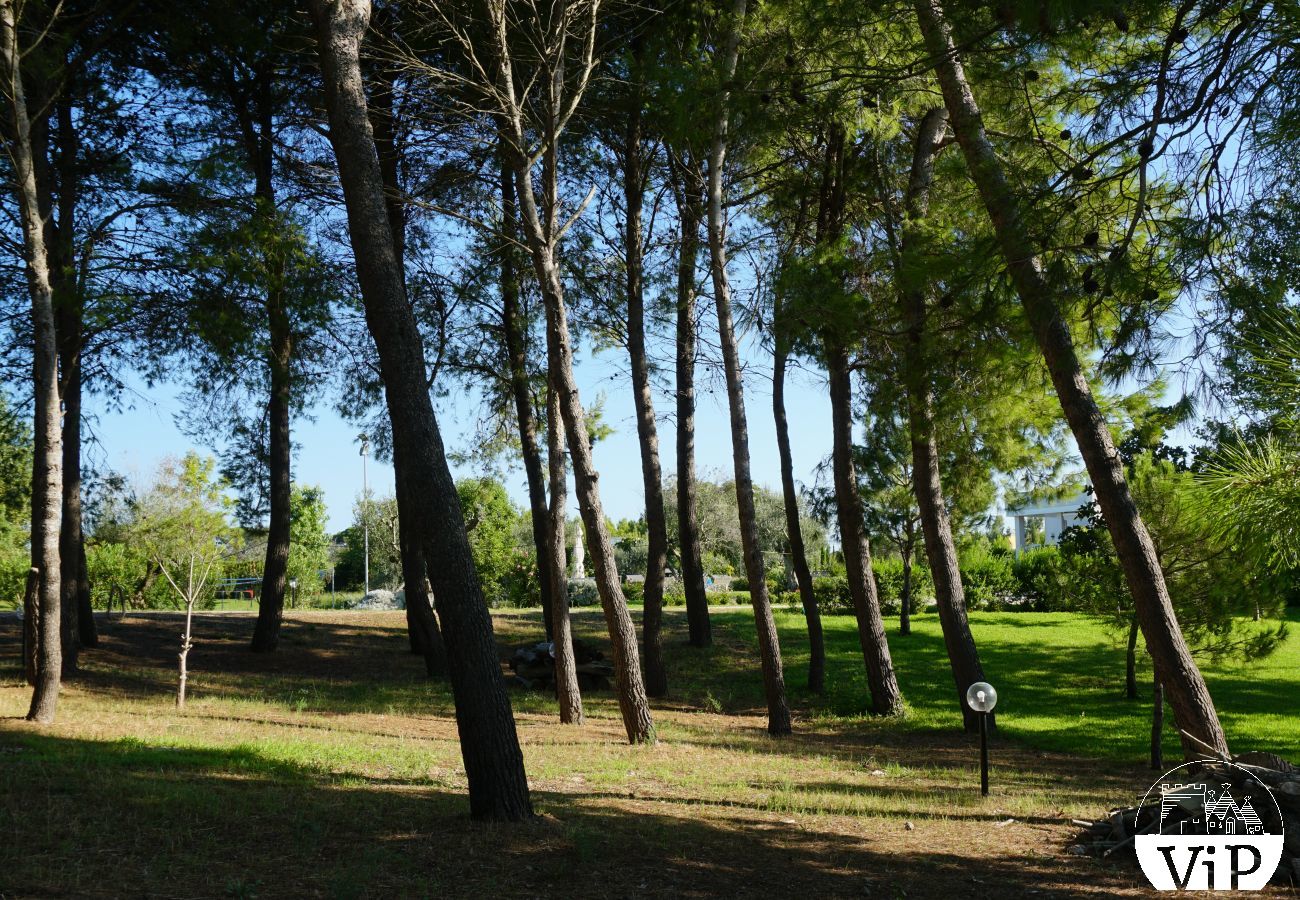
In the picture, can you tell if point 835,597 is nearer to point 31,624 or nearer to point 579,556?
point 579,556

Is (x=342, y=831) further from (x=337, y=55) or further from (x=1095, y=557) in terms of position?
(x=1095, y=557)

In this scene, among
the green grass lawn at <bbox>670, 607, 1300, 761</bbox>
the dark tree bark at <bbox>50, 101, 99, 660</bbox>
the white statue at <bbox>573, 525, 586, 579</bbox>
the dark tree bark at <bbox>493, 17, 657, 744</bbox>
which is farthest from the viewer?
the white statue at <bbox>573, 525, 586, 579</bbox>

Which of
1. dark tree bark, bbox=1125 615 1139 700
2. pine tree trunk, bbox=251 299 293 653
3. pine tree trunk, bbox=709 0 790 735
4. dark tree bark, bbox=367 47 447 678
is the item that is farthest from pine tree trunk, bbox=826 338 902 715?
pine tree trunk, bbox=251 299 293 653

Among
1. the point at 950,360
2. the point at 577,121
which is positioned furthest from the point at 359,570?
the point at 950,360

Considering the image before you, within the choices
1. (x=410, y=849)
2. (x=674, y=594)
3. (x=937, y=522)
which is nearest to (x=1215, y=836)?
(x=410, y=849)

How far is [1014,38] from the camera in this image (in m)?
5.97

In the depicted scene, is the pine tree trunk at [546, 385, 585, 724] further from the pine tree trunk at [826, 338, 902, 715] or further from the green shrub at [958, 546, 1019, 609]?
the green shrub at [958, 546, 1019, 609]

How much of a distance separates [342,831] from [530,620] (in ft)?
54.7

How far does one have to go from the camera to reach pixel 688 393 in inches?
647

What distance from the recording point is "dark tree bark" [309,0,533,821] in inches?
231

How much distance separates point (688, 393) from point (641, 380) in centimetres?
298

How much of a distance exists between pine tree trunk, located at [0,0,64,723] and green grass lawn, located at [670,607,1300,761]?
8325mm

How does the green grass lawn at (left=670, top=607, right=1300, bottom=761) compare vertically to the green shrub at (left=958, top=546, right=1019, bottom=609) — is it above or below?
below

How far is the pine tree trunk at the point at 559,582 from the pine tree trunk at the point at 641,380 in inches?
82.1
